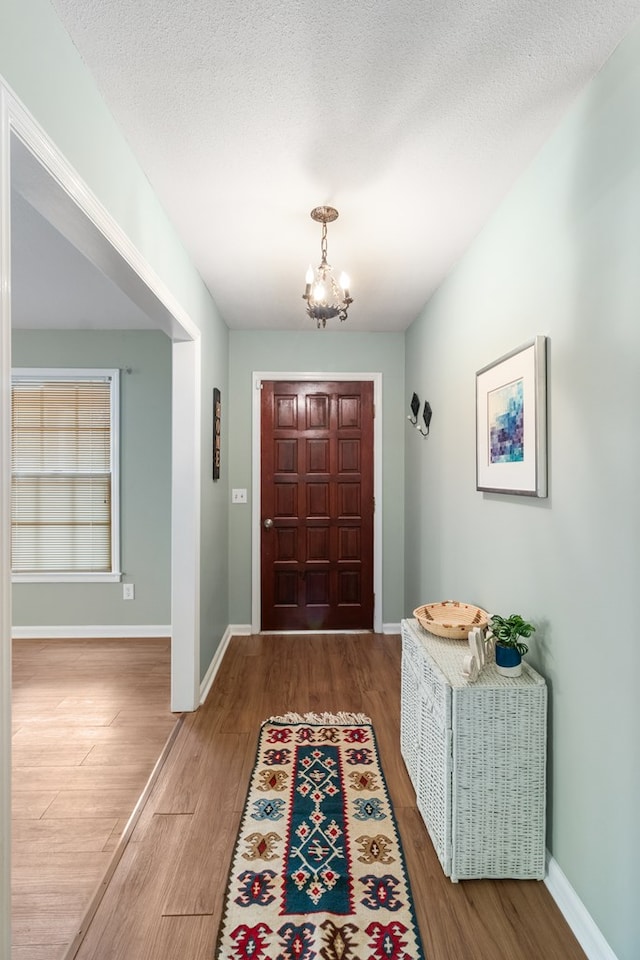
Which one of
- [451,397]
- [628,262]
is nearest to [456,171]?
[628,262]

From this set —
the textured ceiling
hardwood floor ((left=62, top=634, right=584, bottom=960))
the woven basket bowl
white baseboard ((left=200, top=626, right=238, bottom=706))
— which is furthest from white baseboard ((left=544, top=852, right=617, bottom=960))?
the textured ceiling

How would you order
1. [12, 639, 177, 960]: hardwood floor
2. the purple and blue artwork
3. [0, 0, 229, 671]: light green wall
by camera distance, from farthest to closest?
the purple and blue artwork
[12, 639, 177, 960]: hardwood floor
[0, 0, 229, 671]: light green wall

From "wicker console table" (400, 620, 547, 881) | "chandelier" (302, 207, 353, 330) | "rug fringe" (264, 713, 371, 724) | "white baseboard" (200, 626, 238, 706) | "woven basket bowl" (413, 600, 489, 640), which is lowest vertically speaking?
"rug fringe" (264, 713, 371, 724)

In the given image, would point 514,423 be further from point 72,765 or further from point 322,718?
point 72,765

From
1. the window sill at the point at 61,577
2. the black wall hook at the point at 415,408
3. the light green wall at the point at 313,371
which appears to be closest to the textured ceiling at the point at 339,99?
the black wall hook at the point at 415,408

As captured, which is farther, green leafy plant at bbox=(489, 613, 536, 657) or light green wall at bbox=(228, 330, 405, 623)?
light green wall at bbox=(228, 330, 405, 623)

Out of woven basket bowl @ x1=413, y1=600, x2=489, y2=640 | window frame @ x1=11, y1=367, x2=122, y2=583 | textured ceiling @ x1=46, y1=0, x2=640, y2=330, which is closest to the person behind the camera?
textured ceiling @ x1=46, y1=0, x2=640, y2=330

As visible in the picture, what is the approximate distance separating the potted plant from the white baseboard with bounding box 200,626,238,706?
6.02 feet

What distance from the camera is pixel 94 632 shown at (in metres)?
3.86

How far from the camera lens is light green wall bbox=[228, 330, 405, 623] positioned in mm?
3844

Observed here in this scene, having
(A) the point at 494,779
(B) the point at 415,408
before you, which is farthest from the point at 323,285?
(A) the point at 494,779

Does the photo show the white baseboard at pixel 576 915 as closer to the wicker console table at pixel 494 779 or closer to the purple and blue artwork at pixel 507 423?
the wicker console table at pixel 494 779

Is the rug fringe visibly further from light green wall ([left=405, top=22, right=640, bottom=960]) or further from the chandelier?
the chandelier

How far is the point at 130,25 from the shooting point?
1221mm
